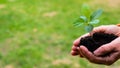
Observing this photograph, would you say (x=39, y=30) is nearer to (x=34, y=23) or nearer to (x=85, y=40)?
(x=34, y=23)

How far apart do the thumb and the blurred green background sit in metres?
2.16

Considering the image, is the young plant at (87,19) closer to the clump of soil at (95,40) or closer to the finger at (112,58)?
the clump of soil at (95,40)

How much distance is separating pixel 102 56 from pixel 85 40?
5.7 inches

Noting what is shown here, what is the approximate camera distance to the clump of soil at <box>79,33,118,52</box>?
2031 millimetres

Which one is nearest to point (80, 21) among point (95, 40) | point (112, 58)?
point (95, 40)

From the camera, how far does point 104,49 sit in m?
1.95

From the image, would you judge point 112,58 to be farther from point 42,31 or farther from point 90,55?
point 42,31

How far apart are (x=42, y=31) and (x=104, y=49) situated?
3.16 meters

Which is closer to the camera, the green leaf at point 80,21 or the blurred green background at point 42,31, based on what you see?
the green leaf at point 80,21

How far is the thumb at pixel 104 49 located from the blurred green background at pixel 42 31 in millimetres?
2155

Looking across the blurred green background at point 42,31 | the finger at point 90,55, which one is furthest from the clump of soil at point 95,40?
→ the blurred green background at point 42,31

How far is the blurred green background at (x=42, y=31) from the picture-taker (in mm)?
4281

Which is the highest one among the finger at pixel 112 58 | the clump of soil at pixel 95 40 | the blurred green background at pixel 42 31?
the blurred green background at pixel 42 31

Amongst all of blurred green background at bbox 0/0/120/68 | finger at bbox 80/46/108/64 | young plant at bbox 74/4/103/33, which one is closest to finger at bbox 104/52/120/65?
finger at bbox 80/46/108/64
